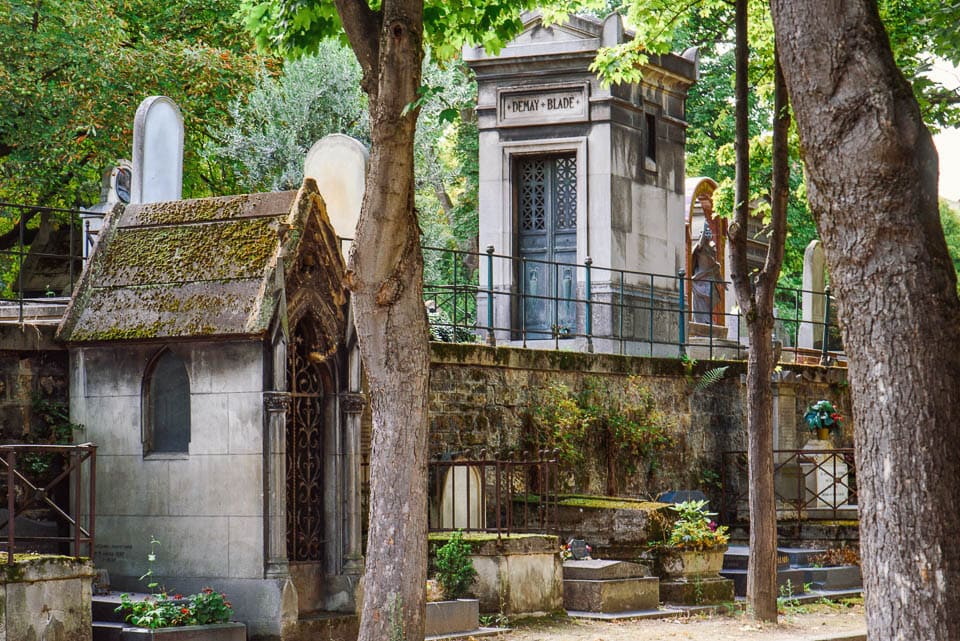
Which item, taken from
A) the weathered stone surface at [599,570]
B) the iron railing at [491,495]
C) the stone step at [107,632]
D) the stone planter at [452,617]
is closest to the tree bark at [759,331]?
the weathered stone surface at [599,570]

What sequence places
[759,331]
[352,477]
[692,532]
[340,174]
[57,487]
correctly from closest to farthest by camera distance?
[57,487] → [352,477] → [340,174] → [759,331] → [692,532]

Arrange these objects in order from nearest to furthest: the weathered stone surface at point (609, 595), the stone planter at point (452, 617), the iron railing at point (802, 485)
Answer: the stone planter at point (452, 617) < the weathered stone surface at point (609, 595) < the iron railing at point (802, 485)

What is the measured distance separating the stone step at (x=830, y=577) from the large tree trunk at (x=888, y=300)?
11663 millimetres

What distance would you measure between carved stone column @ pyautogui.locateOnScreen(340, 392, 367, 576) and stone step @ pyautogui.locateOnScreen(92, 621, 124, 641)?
2289mm

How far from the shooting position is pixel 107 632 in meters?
10.4

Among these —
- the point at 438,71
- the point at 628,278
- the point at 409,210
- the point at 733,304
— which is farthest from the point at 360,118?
the point at 409,210

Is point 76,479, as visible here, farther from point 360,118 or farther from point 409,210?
point 360,118

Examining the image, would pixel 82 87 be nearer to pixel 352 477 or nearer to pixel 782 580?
pixel 352 477

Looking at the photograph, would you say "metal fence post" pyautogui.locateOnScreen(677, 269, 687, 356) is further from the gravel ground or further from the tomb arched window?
the tomb arched window

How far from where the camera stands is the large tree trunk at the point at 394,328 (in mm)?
9617

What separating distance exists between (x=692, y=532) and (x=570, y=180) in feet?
20.7

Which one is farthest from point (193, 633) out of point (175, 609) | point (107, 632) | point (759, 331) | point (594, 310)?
point (594, 310)

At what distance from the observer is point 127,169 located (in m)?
17.3

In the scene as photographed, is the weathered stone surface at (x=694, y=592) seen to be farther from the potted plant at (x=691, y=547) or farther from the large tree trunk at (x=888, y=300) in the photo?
the large tree trunk at (x=888, y=300)
